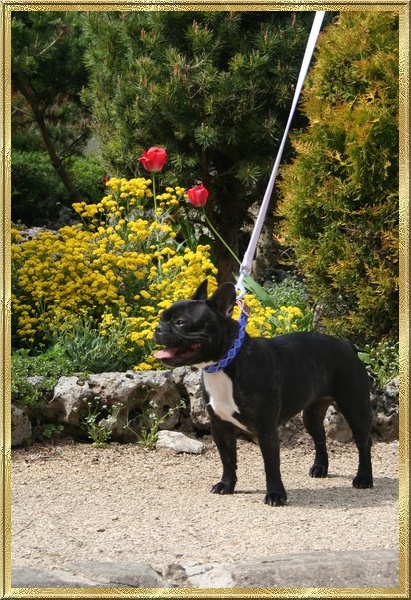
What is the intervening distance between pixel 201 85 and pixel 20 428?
12.0 feet

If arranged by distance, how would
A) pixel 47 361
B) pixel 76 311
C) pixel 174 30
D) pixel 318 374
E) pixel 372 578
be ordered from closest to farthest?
pixel 372 578 → pixel 318 374 → pixel 47 361 → pixel 76 311 → pixel 174 30

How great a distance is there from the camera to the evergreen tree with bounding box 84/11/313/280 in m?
8.72

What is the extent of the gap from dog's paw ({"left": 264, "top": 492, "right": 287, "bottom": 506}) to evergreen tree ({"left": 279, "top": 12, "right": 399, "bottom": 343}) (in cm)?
224

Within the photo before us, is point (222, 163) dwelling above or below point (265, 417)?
above

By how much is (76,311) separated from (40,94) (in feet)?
15.7

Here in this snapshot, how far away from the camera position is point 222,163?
31.6 ft

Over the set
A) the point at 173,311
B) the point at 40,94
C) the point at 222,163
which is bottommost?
the point at 173,311

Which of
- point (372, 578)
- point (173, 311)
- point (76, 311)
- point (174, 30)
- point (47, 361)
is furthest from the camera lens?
point (174, 30)

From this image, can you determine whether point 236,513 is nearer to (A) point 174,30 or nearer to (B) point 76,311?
(B) point 76,311

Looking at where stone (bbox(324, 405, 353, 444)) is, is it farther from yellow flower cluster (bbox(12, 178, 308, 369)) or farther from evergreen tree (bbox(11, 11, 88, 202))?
evergreen tree (bbox(11, 11, 88, 202))

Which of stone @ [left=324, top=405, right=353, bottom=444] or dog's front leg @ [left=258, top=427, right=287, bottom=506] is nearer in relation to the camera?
dog's front leg @ [left=258, top=427, right=287, bottom=506]

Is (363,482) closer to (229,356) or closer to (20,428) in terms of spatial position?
(229,356)

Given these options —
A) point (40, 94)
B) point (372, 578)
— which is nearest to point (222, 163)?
point (40, 94)

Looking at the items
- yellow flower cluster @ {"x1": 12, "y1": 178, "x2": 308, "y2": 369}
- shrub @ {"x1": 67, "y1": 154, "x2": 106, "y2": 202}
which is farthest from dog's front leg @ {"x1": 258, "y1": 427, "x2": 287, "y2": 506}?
shrub @ {"x1": 67, "y1": 154, "x2": 106, "y2": 202}
